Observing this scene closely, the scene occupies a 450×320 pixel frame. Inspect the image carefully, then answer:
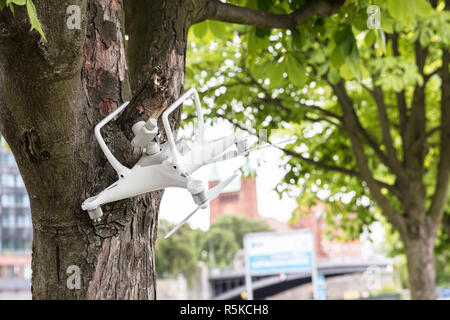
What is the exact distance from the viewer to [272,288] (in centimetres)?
3303

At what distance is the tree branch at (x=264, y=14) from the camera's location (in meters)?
2.65

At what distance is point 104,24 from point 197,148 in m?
0.70

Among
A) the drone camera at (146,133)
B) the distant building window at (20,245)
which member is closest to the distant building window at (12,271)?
the distant building window at (20,245)

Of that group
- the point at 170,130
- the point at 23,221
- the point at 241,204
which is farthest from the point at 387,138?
the point at 241,204

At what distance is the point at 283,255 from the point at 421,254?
4855 mm

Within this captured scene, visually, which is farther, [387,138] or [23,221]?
[23,221]

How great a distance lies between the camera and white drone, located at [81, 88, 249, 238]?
1706 mm

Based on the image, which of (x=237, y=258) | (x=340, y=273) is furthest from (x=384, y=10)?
(x=237, y=258)

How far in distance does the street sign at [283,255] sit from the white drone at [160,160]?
9.31 meters

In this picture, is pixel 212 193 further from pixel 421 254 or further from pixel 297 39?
pixel 421 254

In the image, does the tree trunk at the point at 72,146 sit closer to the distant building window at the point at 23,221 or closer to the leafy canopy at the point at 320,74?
the leafy canopy at the point at 320,74

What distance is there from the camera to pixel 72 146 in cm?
189
